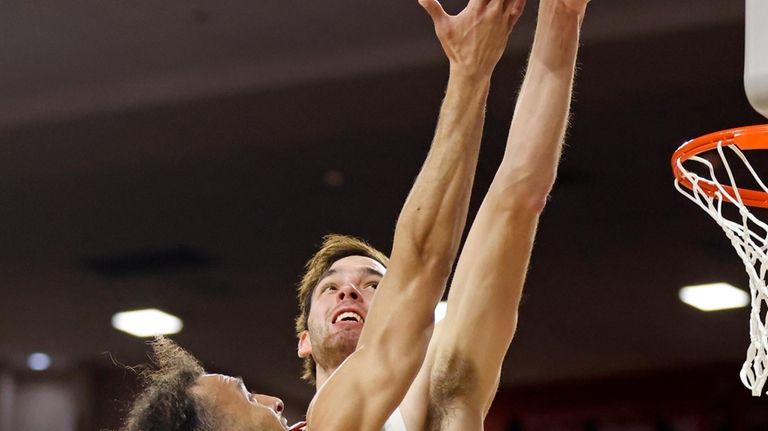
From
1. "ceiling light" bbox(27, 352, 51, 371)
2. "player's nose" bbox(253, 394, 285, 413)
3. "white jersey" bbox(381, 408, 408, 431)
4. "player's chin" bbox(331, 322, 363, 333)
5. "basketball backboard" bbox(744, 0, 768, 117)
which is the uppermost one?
"ceiling light" bbox(27, 352, 51, 371)

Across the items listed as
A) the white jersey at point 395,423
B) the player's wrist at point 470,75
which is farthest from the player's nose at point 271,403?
the player's wrist at point 470,75

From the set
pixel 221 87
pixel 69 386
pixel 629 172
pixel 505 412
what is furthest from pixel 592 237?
pixel 69 386

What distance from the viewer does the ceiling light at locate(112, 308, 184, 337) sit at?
20.1 feet

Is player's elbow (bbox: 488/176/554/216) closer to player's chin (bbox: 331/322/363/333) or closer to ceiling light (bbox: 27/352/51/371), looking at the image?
player's chin (bbox: 331/322/363/333)

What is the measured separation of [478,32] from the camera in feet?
6.43

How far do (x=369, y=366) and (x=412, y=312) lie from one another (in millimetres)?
118

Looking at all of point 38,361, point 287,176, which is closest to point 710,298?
point 287,176

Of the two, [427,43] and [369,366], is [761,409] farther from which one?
[369,366]

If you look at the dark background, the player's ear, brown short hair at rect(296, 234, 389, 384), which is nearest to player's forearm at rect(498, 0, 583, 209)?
brown short hair at rect(296, 234, 389, 384)

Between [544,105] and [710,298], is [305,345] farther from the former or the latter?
[710,298]

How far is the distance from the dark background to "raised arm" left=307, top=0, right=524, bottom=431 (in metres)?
2.25

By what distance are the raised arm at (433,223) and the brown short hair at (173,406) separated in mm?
338

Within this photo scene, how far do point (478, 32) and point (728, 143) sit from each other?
480 millimetres

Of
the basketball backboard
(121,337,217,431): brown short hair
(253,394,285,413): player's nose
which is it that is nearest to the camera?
the basketball backboard
